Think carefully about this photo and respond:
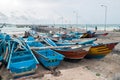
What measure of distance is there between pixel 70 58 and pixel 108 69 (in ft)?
8.96

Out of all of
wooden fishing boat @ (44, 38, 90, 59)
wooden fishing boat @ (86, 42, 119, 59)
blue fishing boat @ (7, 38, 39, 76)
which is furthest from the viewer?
wooden fishing boat @ (86, 42, 119, 59)

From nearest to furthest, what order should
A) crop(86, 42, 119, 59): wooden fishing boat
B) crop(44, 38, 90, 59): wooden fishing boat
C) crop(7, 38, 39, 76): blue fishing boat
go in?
crop(7, 38, 39, 76): blue fishing boat
crop(44, 38, 90, 59): wooden fishing boat
crop(86, 42, 119, 59): wooden fishing boat

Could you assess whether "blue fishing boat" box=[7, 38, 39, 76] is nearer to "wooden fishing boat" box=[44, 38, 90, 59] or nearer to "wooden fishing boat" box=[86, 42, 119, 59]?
"wooden fishing boat" box=[44, 38, 90, 59]

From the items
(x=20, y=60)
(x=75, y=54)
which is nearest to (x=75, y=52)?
(x=75, y=54)

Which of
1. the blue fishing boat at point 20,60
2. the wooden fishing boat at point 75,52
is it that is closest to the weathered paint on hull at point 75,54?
the wooden fishing boat at point 75,52

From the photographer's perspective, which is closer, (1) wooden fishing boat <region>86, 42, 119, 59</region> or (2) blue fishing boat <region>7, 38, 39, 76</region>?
(2) blue fishing boat <region>7, 38, 39, 76</region>

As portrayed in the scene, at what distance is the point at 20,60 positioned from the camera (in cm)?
1186

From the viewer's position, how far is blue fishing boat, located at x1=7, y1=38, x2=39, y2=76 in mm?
10102

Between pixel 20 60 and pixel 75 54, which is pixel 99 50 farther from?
pixel 20 60

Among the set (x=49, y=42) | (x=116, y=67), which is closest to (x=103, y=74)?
(x=116, y=67)

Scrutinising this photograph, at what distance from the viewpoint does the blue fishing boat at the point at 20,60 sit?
10.1 metres

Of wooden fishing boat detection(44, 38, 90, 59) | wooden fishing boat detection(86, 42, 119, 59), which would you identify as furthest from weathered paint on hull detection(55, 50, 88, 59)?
wooden fishing boat detection(86, 42, 119, 59)

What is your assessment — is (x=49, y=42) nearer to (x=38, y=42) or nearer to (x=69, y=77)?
(x=38, y=42)

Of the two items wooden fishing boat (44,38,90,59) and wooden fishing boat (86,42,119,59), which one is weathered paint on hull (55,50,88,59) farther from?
wooden fishing boat (86,42,119,59)
